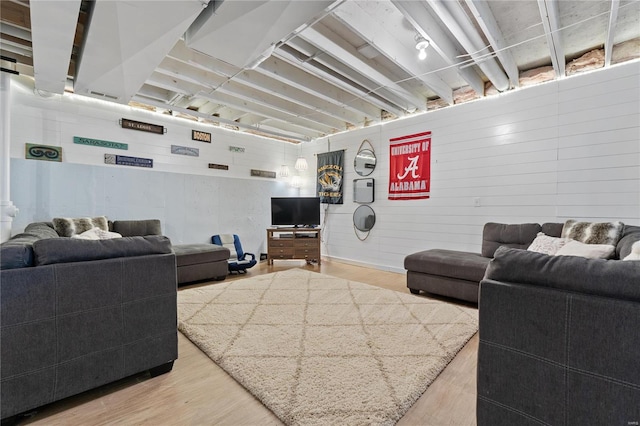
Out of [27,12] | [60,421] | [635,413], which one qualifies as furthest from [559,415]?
[27,12]

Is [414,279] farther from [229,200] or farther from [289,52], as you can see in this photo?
[229,200]

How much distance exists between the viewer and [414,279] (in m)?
3.70

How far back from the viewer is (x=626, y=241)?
2254mm

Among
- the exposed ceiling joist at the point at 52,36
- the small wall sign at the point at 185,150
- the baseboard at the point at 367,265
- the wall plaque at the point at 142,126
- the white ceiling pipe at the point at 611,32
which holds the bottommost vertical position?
the baseboard at the point at 367,265

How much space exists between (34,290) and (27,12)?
268cm

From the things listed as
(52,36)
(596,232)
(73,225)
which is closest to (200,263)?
(73,225)

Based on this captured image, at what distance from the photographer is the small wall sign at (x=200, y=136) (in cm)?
517

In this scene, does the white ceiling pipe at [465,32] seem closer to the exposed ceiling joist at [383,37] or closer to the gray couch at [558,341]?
the exposed ceiling joist at [383,37]

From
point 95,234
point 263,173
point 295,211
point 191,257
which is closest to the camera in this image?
point 95,234

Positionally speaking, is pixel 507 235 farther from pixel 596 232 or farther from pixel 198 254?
pixel 198 254

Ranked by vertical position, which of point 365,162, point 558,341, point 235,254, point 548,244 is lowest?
point 235,254

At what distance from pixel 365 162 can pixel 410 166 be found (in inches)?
38.9

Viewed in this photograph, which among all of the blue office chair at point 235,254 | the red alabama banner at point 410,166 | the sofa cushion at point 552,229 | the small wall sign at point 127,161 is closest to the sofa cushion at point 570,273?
the sofa cushion at point 552,229

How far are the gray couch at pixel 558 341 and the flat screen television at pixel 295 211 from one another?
4.70m
